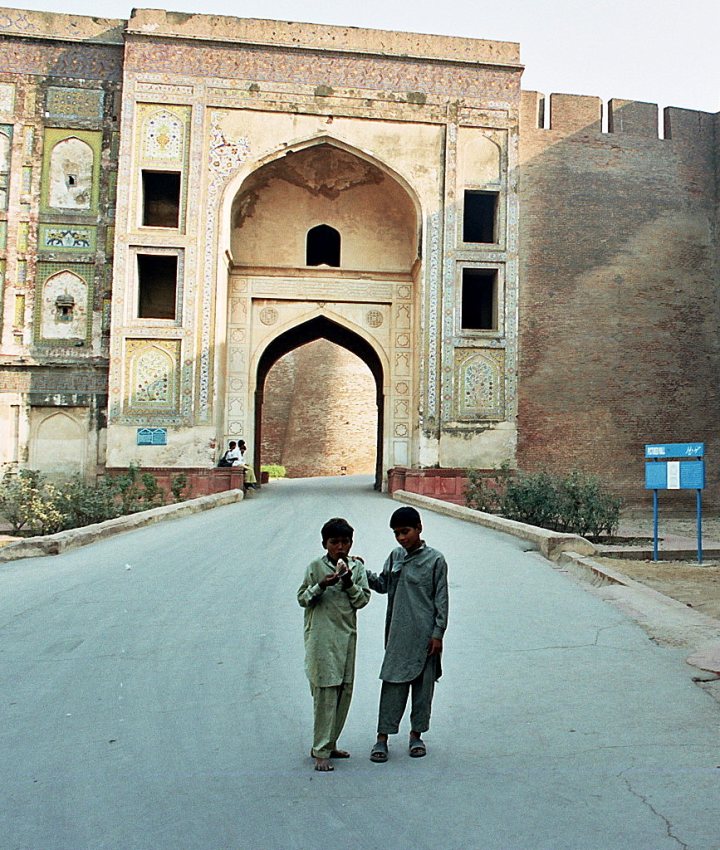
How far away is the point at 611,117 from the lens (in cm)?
1789

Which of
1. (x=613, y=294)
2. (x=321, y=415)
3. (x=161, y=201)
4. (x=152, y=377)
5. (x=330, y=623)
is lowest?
(x=330, y=623)

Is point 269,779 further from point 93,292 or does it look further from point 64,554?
point 93,292

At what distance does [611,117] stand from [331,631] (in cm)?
1754

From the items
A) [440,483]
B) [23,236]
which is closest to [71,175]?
[23,236]

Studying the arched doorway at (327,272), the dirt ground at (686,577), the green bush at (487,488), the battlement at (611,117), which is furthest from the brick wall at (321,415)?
the dirt ground at (686,577)

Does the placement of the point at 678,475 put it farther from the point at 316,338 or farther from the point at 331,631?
the point at 316,338

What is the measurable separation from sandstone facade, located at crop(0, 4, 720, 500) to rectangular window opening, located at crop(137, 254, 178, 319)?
0.14 ft

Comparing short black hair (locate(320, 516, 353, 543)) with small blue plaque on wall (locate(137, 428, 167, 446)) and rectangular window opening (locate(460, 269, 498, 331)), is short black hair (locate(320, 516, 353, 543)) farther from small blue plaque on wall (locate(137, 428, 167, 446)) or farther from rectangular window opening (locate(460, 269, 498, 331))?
rectangular window opening (locate(460, 269, 498, 331))

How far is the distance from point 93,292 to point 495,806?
14.7 metres

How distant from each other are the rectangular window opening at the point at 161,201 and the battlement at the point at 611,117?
25.3ft

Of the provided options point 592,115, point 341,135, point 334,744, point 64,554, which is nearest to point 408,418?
point 341,135

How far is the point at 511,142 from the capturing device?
53.9ft

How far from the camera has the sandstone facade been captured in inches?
609

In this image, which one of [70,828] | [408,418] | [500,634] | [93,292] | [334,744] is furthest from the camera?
[408,418]
